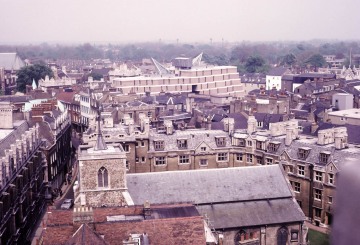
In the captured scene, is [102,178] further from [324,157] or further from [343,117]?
[343,117]

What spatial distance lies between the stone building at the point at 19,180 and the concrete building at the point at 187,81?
53156mm

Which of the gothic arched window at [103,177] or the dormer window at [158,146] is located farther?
the dormer window at [158,146]

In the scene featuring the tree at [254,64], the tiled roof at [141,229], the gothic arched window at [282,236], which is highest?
the tree at [254,64]

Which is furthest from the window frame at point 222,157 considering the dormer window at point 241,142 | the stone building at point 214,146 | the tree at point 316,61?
the tree at point 316,61

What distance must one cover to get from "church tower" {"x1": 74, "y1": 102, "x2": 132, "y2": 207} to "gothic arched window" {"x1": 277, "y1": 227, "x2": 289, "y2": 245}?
10898 mm

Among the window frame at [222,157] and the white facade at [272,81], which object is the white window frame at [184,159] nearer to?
the window frame at [222,157]

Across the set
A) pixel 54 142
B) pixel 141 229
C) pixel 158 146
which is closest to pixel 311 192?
pixel 158 146

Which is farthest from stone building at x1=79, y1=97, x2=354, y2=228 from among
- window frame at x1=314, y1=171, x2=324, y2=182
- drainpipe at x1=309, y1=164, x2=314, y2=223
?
window frame at x1=314, y1=171, x2=324, y2=182

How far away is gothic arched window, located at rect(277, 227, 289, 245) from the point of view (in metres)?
33.9

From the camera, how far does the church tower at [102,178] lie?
29.2m

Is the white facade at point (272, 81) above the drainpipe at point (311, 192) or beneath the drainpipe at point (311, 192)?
above

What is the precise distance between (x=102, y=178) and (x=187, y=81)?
86592mm

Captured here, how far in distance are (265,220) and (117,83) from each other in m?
73.9

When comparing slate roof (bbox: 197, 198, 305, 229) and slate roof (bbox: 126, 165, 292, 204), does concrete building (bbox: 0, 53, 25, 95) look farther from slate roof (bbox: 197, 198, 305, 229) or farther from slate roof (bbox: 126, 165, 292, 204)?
slate roof (bbox: 197, 198, 305, 229)
